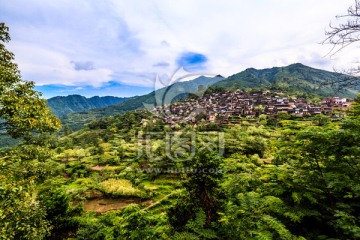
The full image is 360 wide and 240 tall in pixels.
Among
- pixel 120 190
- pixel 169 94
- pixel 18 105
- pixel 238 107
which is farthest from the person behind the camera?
pixel 238 107

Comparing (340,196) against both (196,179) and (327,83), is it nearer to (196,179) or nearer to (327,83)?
(327,83)

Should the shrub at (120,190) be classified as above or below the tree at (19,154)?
below

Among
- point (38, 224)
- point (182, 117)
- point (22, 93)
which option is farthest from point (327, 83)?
point (182, 117)

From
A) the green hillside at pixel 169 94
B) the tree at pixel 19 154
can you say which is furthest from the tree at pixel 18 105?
the green hillside at pixel 169 94

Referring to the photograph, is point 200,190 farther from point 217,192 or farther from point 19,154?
point 19,154

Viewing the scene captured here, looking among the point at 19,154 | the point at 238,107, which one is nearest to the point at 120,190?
the point at 19,154

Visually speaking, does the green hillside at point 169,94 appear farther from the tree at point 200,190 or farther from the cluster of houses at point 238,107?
the tree at point 200,190

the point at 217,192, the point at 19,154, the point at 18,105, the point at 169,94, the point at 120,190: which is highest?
the point at 169,94

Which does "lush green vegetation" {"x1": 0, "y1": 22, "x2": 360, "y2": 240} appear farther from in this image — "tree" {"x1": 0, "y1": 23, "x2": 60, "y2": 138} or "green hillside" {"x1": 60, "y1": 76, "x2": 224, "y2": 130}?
"green hillside" {"x1": 60, "y1": 76, "x2": 224, "y2": 130}
